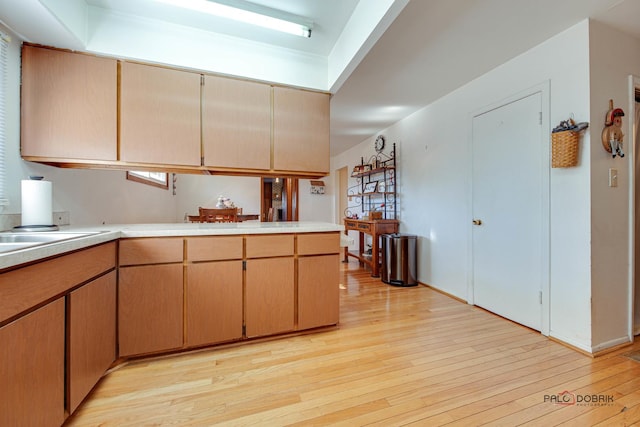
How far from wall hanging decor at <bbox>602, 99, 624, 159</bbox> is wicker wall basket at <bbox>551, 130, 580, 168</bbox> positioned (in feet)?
0.65

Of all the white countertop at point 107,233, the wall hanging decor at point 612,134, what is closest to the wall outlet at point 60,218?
the white countertop at point 107,233

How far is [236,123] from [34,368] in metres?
1.93

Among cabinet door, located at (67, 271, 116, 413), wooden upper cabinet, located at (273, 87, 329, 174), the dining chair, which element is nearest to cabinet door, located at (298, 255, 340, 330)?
wooden upper cabinet, located at (273, 87, 329, 174)

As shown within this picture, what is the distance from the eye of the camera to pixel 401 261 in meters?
3.60

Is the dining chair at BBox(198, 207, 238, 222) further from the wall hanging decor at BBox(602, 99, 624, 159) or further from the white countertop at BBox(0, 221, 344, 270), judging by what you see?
the wall hanging decor at BBox(602, 99, 624, 159)

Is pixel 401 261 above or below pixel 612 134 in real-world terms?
below

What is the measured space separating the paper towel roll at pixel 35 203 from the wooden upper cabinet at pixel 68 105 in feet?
1.16

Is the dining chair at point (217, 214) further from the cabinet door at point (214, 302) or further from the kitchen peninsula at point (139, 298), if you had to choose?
the cabinet door at point (214, 302)

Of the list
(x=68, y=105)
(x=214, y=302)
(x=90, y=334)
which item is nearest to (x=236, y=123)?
(x=68, y=105)

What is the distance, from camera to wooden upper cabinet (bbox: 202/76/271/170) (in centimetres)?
218

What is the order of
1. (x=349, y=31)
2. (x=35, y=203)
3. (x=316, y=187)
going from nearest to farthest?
(x=35, y=203) < (x=349, y=31) < (x=316, y=187)

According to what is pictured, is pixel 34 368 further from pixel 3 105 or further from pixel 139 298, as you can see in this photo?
pixel 3 105

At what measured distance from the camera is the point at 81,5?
177 centimetres

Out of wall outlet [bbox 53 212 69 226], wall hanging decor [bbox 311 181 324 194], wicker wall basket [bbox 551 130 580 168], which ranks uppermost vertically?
wall hanging decor [bbox 311 181 324 194]
